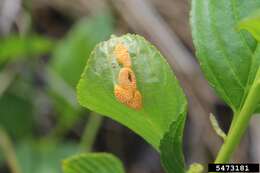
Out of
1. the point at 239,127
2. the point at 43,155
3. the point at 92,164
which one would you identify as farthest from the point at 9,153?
the point at 239,127

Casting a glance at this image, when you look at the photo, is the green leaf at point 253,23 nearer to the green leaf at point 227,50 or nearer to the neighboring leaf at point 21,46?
the green leaf at point 227,50

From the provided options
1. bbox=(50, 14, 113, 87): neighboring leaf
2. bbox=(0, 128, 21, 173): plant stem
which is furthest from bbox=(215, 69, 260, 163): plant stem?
bbox=(50, 14, 113, 87): neighboring leaf

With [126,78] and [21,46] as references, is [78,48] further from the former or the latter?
[126,78]

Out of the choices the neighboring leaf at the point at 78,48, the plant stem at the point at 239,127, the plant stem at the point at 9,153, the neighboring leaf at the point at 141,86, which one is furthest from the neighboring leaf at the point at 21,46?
the plant stem at the point at 239,127

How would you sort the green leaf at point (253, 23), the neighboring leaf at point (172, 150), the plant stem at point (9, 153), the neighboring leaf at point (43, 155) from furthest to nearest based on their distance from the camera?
the neighboring leaf at point (43, 155)
the plant stem at point (9, 153)
the neighboring leaf at point (172, 150)
the green leaf at point (253, 23)

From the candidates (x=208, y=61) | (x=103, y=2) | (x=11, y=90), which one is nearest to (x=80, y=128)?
(x=11, y=90)

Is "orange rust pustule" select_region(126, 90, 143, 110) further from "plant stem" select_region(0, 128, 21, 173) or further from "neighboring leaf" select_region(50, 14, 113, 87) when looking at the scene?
"neighboring leaf" select_region(50, 14, 113, 87)

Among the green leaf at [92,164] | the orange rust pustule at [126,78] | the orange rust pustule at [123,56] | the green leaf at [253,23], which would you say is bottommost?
the green leaf at [92,164]
